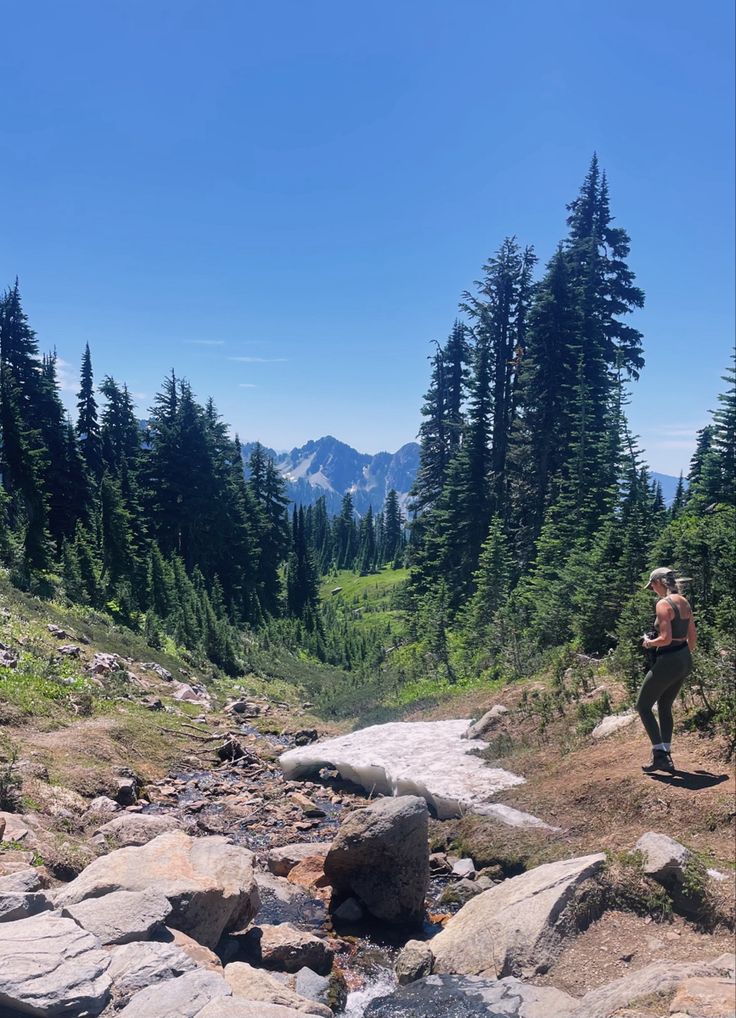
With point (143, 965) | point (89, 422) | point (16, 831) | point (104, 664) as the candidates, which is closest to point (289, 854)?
point (16, 831)

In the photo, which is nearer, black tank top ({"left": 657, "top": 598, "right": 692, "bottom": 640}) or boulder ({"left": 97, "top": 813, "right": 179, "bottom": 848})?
black tank top ({"left": 657, "top": 598, "right": 692, "bottom": 640})

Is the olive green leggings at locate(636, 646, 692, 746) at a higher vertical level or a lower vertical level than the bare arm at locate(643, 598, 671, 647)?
lower

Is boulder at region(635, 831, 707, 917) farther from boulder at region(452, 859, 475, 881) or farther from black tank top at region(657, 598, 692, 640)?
boulder at region(452, 859, 475, 881)

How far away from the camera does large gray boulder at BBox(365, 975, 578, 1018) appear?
17.8ft

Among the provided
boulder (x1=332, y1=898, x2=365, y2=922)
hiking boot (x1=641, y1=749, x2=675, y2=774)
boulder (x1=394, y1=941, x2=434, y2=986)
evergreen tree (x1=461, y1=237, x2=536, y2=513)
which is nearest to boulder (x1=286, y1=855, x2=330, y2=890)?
boulder (x1=332, y1=898, x2=365, y2=922)

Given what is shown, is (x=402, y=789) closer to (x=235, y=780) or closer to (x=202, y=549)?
(x=235, y=780)

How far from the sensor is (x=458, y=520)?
3512 centimetres

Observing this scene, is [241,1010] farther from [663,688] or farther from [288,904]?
[663,688]

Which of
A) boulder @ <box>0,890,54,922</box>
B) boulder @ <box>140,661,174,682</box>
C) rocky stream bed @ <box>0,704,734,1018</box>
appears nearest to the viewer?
rocky stream bed @ <box>0,704,734,1018</box>

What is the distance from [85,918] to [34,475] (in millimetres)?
30021

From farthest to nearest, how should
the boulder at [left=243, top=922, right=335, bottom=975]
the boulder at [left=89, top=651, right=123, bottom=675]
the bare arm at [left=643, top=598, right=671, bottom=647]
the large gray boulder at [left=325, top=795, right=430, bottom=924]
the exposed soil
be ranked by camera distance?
the boulder at [left=89, top=651, right=123, bottom=675]
the bare arm at [left=643, top=598, right=671, bottom=647]
the large gray boulder at [left=325, top=795, right=430, bottom=924]
the boulder at [left=243, top=922, right=335, bottom=975]
the exposed soil

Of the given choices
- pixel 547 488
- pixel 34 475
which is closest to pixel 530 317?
pixel 547 488

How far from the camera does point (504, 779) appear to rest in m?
10.9

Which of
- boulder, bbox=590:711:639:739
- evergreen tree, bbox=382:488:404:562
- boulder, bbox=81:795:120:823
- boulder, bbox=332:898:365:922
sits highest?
evergreen tree, bbox=382:488:404:562
